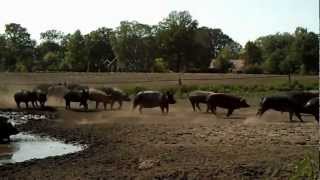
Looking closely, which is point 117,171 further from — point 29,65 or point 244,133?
point 29,65

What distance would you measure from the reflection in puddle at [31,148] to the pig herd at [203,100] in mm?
10042

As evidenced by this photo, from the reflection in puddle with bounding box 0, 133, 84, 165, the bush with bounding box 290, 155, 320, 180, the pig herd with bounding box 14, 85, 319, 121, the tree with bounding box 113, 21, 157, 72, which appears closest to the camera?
the bush with bounding box 290, 155, 320, 180

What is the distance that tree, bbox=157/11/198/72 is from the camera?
11625cm

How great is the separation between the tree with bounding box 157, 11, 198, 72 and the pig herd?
73.3 meters

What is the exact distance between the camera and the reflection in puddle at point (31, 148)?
17.7 metres

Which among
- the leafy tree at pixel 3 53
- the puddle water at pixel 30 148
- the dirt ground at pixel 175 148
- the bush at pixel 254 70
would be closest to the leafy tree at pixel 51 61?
the leafy tree at pixel 3 53

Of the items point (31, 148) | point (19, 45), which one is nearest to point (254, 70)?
point (19, 45)

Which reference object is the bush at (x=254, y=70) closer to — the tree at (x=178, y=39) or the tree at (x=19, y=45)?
the tree at (x=178, y=39)

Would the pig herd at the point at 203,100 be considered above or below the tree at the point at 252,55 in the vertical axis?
below

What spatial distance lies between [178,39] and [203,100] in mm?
84743

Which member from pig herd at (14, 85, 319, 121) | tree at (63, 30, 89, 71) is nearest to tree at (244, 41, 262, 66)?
tree at (63, 30, 89, 71)

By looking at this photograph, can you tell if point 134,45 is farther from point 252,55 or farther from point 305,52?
point 305,52

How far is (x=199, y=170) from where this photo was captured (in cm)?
1320

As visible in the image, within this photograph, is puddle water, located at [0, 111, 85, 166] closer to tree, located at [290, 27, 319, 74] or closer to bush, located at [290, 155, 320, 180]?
bush, located at [290, 155, 320, 180]
